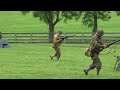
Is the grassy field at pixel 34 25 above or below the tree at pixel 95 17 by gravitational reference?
below

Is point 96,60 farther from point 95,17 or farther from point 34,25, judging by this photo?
point 34,25

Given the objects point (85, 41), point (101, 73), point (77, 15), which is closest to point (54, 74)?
point (101, 73)

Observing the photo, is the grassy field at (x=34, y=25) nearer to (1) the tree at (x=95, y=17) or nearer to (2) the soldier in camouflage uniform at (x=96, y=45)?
(1) the tree at (x=95, y=17)

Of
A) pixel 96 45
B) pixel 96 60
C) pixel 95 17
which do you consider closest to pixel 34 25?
pixel 95 17

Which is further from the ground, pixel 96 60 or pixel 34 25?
pixel 96 60

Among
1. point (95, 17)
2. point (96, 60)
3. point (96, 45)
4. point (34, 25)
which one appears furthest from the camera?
point (34, 25)

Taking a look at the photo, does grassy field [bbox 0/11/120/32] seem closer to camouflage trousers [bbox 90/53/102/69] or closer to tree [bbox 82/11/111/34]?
tree [bbox 82/11/111/34]

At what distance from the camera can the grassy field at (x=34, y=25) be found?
2635 inches

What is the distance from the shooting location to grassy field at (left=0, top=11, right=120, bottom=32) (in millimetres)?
66938

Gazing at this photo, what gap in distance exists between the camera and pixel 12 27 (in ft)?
231

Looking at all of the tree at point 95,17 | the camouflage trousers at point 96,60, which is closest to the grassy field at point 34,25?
the tree at point 95,17

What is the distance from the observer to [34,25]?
74.7 metres
